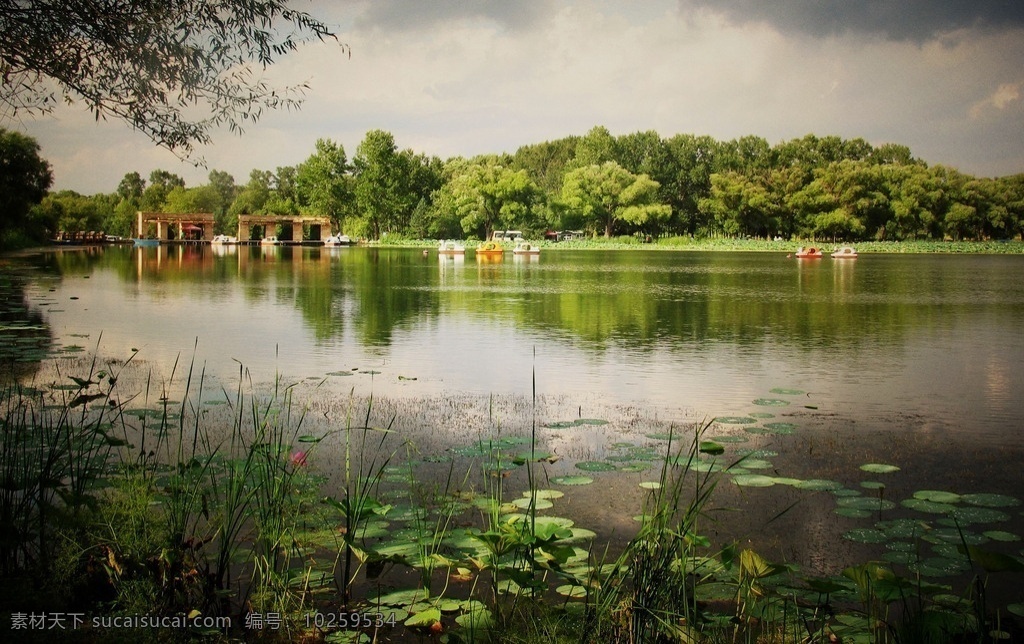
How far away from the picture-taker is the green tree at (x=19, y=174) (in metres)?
25.7

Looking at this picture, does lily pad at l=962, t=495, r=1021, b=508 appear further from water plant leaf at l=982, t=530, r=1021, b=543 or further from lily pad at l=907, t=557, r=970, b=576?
A: lily pad at l=907, t=557, r=970, b=576

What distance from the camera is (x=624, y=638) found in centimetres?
276

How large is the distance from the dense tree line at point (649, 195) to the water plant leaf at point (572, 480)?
61463mm

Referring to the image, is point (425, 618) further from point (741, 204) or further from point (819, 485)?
point (741, 204)

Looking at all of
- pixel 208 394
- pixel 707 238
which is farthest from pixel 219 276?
pixel 707 238

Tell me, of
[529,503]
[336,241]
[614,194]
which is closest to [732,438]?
[529,503]

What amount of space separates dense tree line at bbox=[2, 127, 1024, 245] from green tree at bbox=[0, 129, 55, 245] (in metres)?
31.8

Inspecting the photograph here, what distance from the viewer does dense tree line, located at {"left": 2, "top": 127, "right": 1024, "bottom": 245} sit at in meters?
64.5

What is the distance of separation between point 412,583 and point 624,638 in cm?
118

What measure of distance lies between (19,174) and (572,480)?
2753 cm

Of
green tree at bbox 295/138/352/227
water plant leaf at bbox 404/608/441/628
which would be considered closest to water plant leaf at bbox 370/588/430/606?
water plant leaf at bbox 404/608/441/628

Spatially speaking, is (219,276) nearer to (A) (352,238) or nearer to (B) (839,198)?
(B) (839,198)

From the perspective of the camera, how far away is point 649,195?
71.0m

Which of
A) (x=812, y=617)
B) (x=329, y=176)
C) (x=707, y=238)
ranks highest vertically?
(x=329, y=176)
